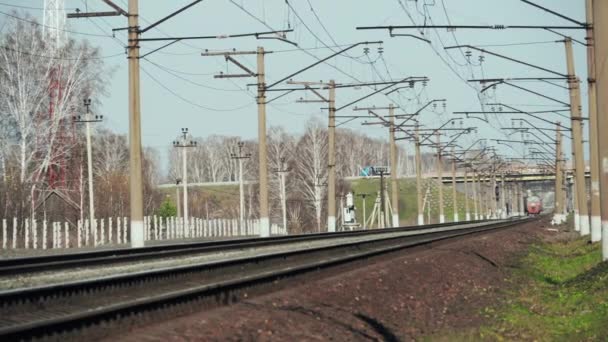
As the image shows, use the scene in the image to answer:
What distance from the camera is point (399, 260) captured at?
1019 inches

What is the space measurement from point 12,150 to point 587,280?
147 feet

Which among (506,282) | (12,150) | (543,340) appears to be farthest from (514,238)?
(543,340)

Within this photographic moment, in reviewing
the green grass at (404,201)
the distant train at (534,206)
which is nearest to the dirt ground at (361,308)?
the green grass at (404,201)

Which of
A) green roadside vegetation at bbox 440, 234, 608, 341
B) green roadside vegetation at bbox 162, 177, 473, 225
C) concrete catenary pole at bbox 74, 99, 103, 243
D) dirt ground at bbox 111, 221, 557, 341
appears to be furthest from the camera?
green roadside vegetation at bbox 162, 177, 473, 225

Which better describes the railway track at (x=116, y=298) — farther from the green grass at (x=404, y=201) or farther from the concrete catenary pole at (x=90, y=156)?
the green grass at (x=404, y=201)

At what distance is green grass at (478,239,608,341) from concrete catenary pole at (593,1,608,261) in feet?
6.76

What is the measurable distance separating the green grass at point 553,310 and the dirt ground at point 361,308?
490 millimetres

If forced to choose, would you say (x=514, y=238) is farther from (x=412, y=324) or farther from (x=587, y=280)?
(x=412, y=324)

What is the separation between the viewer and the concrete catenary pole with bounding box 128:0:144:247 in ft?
107

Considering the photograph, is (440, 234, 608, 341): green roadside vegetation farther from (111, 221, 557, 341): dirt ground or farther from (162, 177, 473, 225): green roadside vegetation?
(162, 177, 473, 225): green roadside vegetation

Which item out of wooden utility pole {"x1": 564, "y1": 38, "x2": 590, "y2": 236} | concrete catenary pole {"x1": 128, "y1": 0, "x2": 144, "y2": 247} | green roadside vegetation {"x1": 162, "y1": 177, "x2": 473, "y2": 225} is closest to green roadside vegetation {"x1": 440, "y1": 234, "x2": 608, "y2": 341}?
concrete catenary pole {"x1": 128, "y1": 0, "x2": 144, "y2": 247}

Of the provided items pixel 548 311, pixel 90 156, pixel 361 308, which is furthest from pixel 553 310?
pixel 90 156

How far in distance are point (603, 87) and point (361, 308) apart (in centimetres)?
1005

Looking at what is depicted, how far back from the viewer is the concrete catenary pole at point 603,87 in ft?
73.5
